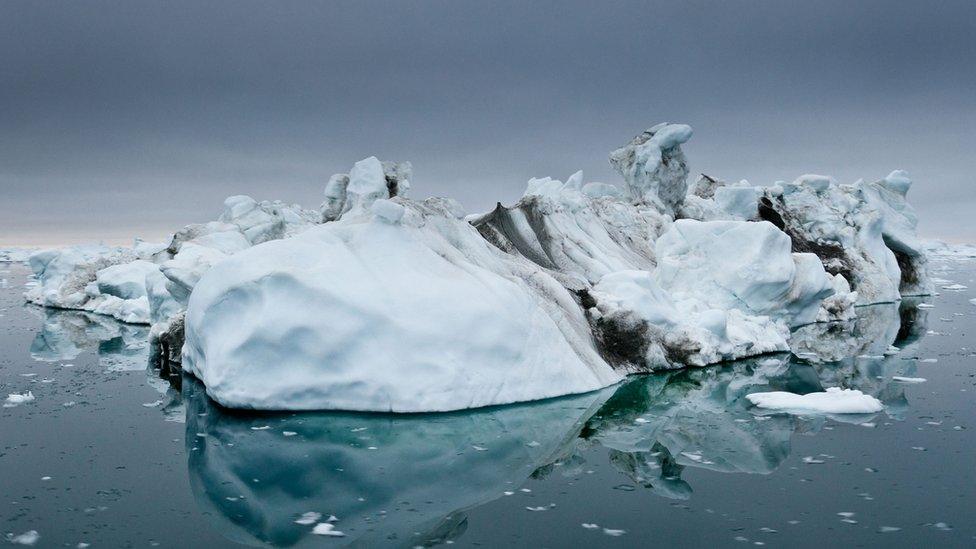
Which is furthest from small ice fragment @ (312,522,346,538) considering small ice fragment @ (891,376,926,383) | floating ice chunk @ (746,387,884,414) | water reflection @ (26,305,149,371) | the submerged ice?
small ice fragment @ (891,376,926,383)

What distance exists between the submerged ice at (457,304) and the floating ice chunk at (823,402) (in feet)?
10.4

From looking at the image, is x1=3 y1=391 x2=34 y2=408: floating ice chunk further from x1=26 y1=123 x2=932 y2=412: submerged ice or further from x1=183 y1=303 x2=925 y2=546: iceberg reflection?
x1=26 y1=123 x2=932 y2=412: submerged ice

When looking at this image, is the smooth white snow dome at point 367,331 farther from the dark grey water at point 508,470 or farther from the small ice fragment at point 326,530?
the small ice fragment at point 326,530

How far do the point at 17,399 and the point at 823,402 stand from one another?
14.4 m

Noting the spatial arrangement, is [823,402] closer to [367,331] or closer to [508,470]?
[508,470]

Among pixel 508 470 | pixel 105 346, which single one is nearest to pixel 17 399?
pixel 105 346

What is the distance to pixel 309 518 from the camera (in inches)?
296

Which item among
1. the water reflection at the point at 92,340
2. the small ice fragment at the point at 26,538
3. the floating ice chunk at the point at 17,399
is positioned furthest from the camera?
the water reflection at the point at 92,340

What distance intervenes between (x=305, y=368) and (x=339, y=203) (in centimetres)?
1909

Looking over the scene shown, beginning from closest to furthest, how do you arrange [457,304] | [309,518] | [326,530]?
[326,530], [309,518], [457,304]

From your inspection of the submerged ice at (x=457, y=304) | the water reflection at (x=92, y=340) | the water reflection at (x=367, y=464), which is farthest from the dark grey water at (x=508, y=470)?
the water reflection at (x=92, y=340)

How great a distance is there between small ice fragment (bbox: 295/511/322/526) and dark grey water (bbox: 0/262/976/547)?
0.28 ft

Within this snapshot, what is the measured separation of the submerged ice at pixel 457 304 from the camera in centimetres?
1185

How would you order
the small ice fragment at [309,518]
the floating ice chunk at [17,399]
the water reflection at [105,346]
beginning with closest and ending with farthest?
the small ice fragment at [309,518]
the floating ice chunk at [17,399]
the water reflection at [105,346]
